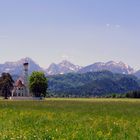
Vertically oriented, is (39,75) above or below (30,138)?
above

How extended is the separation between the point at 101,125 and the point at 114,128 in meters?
1.51

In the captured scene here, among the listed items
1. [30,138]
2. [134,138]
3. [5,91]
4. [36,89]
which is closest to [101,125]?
[134,138]

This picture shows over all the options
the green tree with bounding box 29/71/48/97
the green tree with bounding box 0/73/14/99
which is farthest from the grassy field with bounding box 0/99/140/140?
the green tree with bounding box 0/73/14/99

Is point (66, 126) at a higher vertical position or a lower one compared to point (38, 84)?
lower

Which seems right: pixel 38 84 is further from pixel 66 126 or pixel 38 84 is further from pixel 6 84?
pixel 66 126

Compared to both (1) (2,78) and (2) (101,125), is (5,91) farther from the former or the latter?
(2) (101,125)

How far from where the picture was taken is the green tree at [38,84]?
545 feet

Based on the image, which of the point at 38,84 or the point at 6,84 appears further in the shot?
the point at 6,84

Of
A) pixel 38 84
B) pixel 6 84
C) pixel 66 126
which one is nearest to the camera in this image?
pixel 66 126

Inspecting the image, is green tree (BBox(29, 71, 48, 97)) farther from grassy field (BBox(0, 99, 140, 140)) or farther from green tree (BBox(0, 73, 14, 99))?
grassy field (BBox(0, 99, 140, 140))

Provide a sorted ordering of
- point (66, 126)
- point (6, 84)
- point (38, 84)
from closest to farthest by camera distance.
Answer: point (66, 126), point (38, 84), point (6, 84)

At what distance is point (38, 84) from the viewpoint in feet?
544

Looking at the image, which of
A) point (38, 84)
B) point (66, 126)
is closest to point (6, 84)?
point (38, 84)

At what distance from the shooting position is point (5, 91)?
18412 centimetres
